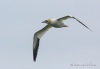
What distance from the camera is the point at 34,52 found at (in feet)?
89.9

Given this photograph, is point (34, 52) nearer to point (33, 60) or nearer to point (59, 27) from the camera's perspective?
point (33, 60)

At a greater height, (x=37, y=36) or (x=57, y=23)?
(x=57, y=23)

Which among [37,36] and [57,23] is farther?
[37,36]

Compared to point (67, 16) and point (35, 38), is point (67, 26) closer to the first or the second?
point (67, 16)

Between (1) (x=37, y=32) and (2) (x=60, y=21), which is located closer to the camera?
(2) (x=60, y=21)

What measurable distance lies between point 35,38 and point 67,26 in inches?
182

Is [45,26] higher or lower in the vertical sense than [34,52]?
higher

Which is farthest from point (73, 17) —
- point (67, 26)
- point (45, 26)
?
point (45, 26)

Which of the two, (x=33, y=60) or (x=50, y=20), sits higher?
(x=50, y=20)

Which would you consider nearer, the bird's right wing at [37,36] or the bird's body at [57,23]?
the bird's body at [57,23]

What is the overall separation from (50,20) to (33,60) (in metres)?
4.16

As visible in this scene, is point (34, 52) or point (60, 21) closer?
point (60, 21)

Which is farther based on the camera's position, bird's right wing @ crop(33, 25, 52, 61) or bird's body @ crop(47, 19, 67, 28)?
bird's right wing @ crop(33, 25, 52, 61)

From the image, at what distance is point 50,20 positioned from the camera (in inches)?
954
